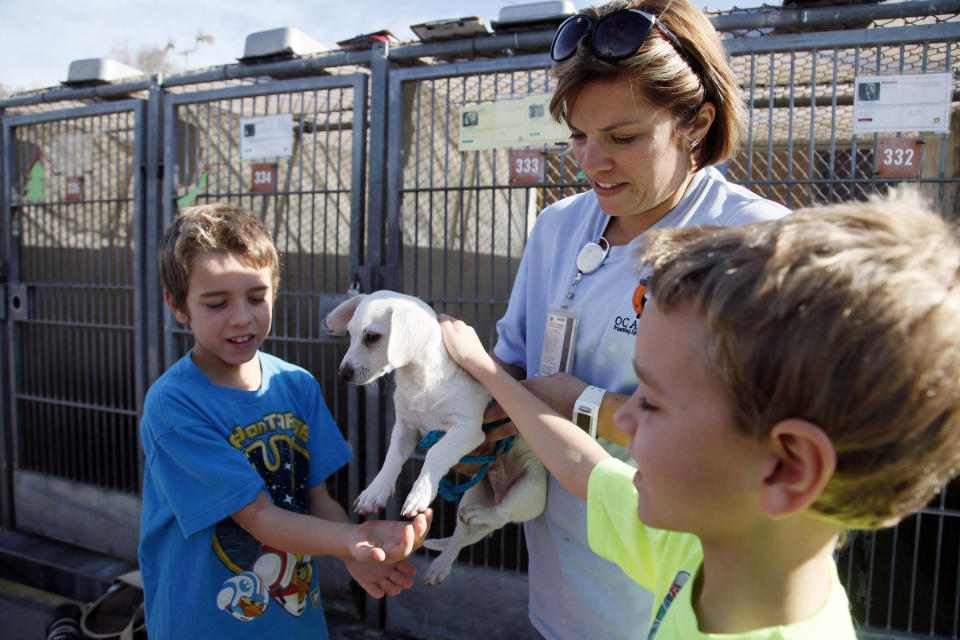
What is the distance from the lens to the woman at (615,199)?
1.26m

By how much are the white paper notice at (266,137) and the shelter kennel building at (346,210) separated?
7 centimetres

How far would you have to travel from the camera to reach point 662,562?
3.31 ft

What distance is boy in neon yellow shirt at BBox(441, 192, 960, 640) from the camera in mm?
616

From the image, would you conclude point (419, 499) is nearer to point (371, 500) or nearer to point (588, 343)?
point (371, 500)

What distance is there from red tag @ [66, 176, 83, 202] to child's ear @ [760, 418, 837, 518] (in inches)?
168

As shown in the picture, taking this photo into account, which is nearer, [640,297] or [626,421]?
[626,421]

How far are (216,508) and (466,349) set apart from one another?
0.77m

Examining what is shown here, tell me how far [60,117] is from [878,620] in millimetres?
5714

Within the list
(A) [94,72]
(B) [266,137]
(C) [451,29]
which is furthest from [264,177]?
(A) [94,72]

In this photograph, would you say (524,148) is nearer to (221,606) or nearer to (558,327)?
(558,327)

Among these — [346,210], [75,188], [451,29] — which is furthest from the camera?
[75,188]

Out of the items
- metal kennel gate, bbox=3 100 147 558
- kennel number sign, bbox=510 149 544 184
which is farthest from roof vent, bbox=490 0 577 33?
metal kennel gate, bbox=3 100 147 558

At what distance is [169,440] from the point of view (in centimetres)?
159

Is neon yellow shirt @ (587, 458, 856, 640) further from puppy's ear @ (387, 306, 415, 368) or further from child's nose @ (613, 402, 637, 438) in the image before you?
puppy's ear @ (387, 306, 415, 368)
